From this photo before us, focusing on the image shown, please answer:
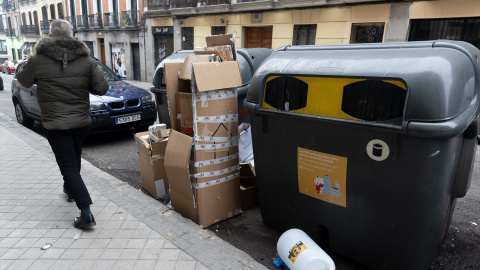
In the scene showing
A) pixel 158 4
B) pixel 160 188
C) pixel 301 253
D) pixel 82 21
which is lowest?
pixel 160 188

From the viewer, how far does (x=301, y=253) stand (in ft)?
7.86

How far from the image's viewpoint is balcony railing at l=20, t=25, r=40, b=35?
1624 inches

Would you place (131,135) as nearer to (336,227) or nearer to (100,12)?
(336,227)

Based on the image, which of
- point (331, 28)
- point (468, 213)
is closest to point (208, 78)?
point (468, 213)

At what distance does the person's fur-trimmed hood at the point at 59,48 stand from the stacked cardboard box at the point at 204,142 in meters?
0.83

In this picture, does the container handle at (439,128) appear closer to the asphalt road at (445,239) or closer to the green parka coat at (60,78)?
the asphalt road at (445,239)

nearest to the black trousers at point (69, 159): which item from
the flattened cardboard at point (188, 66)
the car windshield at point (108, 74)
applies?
the flattened cardboard at point (188, 66)

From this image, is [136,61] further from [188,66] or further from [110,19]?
[188,66]

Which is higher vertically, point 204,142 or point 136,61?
point 204,142

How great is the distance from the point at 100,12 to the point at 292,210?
2726 cm

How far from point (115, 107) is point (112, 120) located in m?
0.26

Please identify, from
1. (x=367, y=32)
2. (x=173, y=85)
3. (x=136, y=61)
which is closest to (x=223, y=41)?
(x=173, y=85)

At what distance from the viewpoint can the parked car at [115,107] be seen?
6039mm

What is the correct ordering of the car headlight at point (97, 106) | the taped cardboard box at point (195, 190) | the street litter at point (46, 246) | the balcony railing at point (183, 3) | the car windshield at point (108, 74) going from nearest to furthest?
the street litter at point (46, 246)
the taped cardboard box at point (195, 190)
the car headlight at point (97, 106)
the car windshield at point (108, 74)
the balcony railing at point (183, 3)
